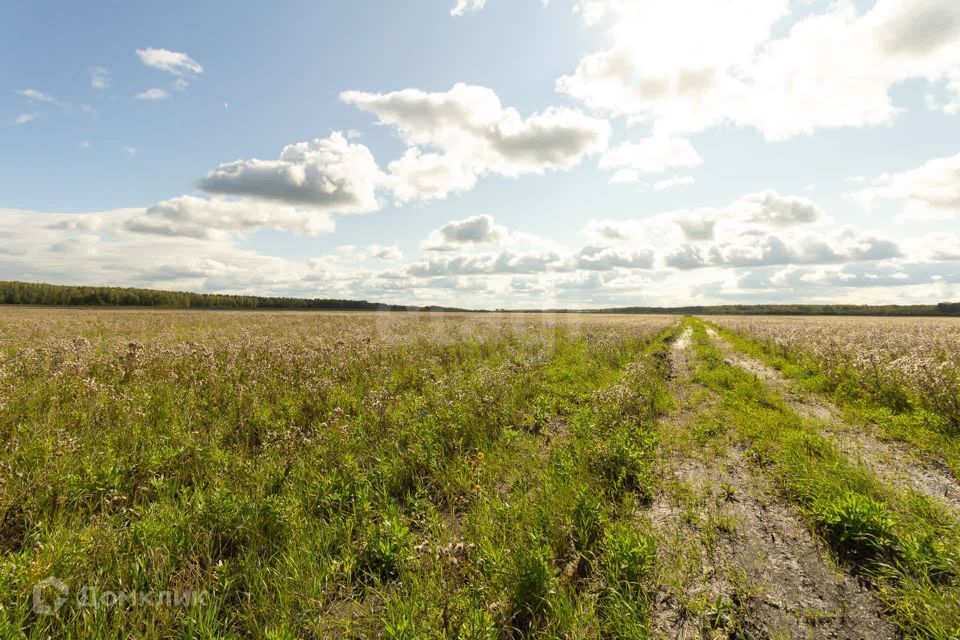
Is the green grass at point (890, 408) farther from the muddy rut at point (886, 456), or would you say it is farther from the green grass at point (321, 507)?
the green grass at point (321, 507)

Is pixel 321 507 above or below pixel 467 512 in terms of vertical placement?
above

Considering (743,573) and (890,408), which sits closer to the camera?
(743,573)

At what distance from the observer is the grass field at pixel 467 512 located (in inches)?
120

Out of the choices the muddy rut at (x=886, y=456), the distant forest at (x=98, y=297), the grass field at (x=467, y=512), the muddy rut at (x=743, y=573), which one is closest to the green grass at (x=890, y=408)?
the grass field at (x=467, y=512)

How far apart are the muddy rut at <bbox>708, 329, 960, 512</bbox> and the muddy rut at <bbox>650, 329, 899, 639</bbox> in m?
2.09

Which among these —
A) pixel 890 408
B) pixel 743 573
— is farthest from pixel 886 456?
pixel 743 573

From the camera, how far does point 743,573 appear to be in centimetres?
362

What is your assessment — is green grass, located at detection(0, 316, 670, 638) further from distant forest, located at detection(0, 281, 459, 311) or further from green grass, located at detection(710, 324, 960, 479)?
distant forest, located at detection(0, 281, 459, 311)

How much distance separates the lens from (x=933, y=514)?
4.32 m

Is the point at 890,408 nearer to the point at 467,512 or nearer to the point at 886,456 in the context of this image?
the point at 886,456

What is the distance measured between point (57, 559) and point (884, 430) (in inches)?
503

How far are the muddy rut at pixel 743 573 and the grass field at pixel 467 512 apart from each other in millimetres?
23

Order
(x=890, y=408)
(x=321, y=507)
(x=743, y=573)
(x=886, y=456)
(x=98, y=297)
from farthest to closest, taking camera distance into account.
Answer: (x=98, y=297) < (x=890, y=408) < (x=886, y=456) < (x=321, y=507) < (x=743, y=573)

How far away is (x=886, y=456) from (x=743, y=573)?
5173 mm
